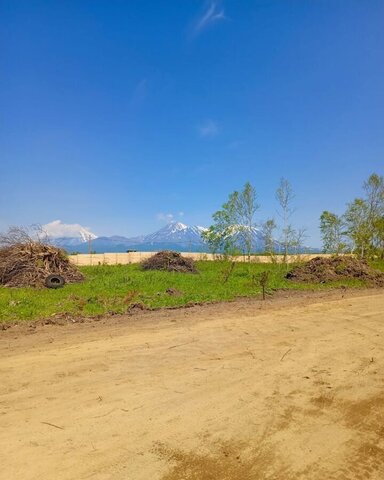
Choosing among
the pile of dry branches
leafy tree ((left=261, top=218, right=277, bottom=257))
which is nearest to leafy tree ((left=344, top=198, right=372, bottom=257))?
leafy tree ((left=261, top=218, right=277, bottom=257))

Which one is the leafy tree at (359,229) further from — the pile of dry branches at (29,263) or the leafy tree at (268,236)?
the pile of dry branches at (29,263)

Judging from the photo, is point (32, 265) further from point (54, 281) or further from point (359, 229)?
point (359, 229)

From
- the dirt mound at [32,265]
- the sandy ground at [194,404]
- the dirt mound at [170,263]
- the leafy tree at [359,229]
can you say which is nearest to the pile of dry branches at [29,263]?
the dirt mound at [32,265]

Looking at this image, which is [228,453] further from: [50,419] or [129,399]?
[50,419]

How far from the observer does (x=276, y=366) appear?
19.4 ft

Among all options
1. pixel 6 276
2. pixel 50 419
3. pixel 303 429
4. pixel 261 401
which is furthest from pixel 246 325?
pixel 6 276

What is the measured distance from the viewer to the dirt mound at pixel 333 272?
1792 centimetres

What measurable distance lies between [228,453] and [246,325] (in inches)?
194

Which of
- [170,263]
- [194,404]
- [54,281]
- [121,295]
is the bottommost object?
[194,404]

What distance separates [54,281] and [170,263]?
8.17m

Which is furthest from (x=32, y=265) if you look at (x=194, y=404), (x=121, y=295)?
(x=194, y=404)

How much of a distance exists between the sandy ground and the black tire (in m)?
8.14

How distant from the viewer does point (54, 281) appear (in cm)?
1650

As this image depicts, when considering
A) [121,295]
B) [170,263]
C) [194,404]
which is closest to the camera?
[194,404]
